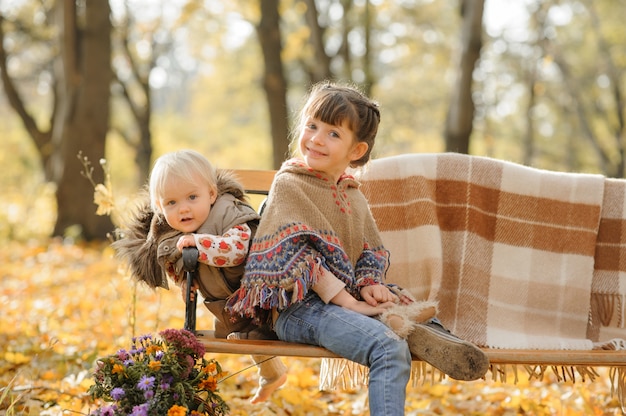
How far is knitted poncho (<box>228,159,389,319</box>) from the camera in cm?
271

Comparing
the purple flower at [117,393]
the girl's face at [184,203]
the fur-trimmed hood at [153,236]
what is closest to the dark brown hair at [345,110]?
the fur-trimmed hood at [153,236]

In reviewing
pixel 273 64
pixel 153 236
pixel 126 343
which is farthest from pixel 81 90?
pixel 153 236

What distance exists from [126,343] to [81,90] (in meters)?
6.26

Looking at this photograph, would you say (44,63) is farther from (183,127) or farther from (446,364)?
(446,364)

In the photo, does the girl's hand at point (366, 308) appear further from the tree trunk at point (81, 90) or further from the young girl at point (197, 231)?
the tree trunk at point (81, 90)

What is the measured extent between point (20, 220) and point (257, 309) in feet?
33.3

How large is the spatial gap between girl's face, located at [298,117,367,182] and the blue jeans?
0.52 metres

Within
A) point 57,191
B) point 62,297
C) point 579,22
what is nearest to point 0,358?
point 62,297

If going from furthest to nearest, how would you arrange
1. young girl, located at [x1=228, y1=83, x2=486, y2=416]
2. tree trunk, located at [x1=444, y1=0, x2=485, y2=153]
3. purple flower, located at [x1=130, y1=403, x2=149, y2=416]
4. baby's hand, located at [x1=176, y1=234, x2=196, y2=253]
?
tree trunk, located at [x1=444, y1=0, x2=485, y2=153] < baby's hand, located at [x1=176, y1=234, x2=196, y2=253] < young girl, located at [x1=228, y1=83, x2=486, y2=416] < purple flower, located at [x1=130, y1=403, x2=149, y2=416]

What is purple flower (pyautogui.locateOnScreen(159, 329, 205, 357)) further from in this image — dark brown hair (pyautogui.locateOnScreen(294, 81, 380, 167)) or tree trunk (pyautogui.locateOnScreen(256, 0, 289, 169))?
tree trunk (pyautogui.locateOnScreen(256, 0, 289, 169))

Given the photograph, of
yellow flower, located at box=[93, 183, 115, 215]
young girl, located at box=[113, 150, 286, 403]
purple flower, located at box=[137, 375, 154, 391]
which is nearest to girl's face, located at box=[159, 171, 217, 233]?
young girl, located at box=[113, 150, 286, 403]

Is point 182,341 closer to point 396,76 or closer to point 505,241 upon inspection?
point 505,241

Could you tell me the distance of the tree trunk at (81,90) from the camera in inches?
374

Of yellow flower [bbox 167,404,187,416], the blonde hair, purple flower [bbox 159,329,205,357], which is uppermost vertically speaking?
the blonde hair
